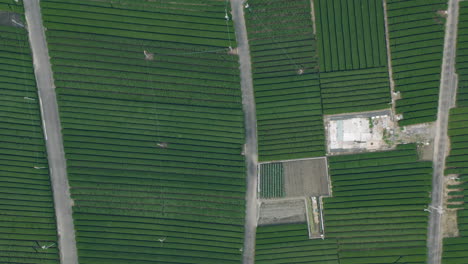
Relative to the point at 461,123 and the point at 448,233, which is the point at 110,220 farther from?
the point at 461,123

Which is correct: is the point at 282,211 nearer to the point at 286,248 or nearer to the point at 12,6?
the point at 286,248

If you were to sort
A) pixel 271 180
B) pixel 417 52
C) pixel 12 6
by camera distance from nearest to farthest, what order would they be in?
pixel 12 6, pixel 417 52, pixel 271 180

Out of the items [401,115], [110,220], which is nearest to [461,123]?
[401,115]

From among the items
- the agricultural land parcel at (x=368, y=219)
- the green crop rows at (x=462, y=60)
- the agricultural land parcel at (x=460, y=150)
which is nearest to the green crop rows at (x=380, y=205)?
the agricultural land parcel at (x=368, y=219)

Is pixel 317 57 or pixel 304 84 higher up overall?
pixel 317 57

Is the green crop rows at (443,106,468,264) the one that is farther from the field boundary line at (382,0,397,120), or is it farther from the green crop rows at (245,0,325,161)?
the green crop rows at (245,0,325,161)

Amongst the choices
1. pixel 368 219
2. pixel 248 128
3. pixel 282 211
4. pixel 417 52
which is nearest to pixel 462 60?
pixel 417 52
